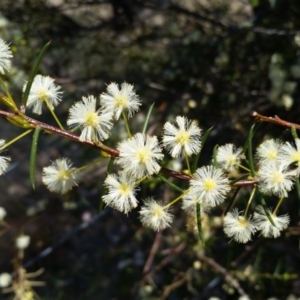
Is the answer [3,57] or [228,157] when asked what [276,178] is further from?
[3,57]

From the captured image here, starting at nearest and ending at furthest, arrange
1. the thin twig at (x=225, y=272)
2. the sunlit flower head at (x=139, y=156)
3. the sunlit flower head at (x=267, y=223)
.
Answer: the sunlit flower head at (x=139, y=156) → the sunlit flower head at (x=267, y=223) → the thin twig at (x=225, y=272)

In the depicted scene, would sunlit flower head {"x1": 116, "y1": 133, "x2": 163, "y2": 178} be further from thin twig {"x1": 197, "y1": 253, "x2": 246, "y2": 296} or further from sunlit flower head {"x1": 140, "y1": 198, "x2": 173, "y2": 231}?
thin twig {"x1": 197, "y1": 253, "x2": 246, "y2": 296}

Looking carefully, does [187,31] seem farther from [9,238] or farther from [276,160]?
[276,160]

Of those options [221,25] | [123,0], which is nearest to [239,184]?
[221,25]

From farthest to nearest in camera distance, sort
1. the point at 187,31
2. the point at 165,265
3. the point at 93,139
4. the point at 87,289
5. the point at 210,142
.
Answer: the point at 87,289 < the point at 187,31 < the point at 165,265 < the point at 210,142 < the point at 93,139

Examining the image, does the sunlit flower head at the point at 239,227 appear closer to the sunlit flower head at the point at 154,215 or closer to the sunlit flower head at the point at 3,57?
the sunlit flower head at the point at 154,215

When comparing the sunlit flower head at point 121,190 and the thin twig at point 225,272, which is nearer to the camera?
the sunlit flower head at point 121,190

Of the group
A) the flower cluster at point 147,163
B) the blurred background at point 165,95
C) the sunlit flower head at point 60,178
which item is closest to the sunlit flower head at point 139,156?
the flower cluster at point 147,163
